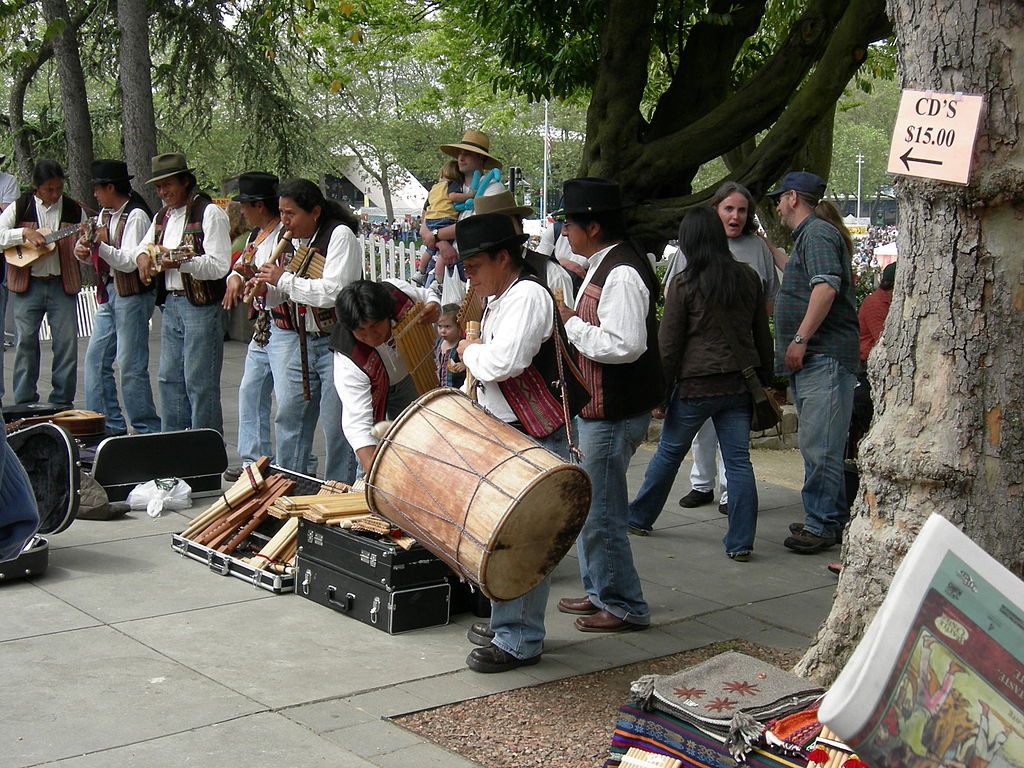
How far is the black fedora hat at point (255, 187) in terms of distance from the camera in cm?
741

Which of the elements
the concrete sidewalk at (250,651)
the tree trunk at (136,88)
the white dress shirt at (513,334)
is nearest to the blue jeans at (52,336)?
the tree trunk at (136,88)

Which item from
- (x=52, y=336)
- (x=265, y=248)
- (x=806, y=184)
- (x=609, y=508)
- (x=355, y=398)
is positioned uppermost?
(x=806, y=184)

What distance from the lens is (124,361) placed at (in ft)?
28.5

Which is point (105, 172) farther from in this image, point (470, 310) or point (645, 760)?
point (645, 760)

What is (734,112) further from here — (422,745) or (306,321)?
(422,745)

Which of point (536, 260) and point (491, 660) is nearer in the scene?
point (491, 660)

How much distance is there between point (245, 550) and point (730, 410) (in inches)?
109

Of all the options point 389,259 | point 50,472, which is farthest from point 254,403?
point 389,259

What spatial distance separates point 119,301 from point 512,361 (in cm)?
502

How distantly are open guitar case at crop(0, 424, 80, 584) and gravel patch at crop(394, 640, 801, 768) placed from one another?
8.79ft

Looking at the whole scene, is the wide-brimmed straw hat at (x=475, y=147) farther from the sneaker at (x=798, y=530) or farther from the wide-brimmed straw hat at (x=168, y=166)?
the sneaker at (x=798, y=530)

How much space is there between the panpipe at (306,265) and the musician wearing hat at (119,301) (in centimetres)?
197

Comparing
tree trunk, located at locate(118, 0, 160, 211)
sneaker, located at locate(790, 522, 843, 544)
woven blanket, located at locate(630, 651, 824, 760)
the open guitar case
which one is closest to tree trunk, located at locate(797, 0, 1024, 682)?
woven blanket, located at locate(630, 651, 824, 760)

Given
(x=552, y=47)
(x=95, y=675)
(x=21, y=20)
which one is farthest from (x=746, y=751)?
(x=21, y=20)
